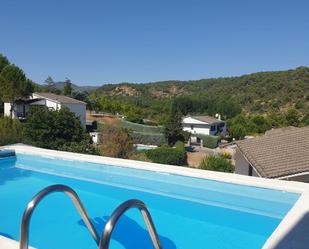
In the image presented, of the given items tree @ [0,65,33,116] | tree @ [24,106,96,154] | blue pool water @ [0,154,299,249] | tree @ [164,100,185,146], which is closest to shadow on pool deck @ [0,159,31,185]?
blue pool water @ [0,154,299,249]

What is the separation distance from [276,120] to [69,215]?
163 feet

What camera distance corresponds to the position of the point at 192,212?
6016mm

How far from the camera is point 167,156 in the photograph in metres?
27.2

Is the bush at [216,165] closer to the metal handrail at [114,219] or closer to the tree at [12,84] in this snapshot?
the metal handrail at [114,219]

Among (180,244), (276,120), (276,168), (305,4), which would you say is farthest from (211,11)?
(276,120)

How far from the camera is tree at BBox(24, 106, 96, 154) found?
57.8 feet

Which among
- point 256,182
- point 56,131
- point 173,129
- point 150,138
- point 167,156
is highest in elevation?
point 256,182

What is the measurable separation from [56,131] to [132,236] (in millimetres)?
14200

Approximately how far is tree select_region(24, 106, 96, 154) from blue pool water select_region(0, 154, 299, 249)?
9530mm

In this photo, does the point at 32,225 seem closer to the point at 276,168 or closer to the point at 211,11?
the point at 276,168

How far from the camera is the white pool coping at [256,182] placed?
3.27 metres

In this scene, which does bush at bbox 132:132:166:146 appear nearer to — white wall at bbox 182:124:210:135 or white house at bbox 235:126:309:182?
white wall at bbox 182:124:210:135

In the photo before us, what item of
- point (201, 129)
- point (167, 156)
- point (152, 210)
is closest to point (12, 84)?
point (167, 156)

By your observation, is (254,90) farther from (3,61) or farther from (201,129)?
(3,61)
